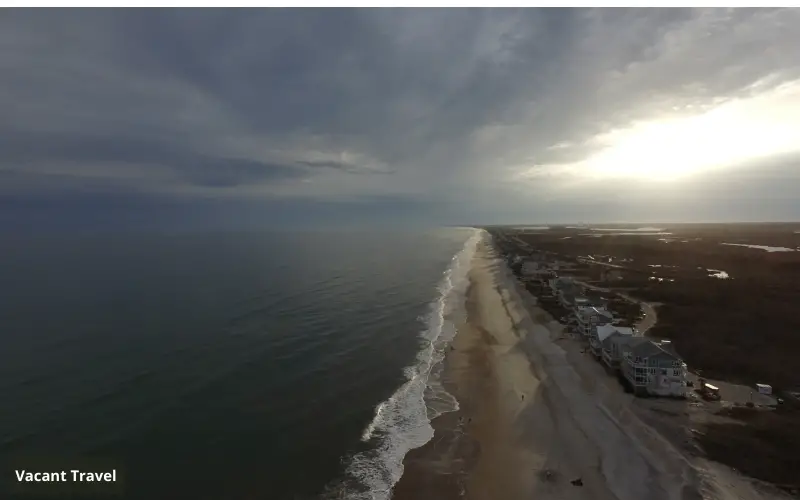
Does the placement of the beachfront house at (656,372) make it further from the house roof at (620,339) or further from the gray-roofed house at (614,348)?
the gray-roofed house at (614,348)

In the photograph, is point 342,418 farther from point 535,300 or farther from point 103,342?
point 535,300

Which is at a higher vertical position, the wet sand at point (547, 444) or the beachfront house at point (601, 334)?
the beachfront house at point (601, 334)

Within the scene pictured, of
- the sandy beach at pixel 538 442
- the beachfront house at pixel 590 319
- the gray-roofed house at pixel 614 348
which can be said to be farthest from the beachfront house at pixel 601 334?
the beachfront house at pixel 590 319

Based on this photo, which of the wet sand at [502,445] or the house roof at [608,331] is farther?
the house roof at [608,331]

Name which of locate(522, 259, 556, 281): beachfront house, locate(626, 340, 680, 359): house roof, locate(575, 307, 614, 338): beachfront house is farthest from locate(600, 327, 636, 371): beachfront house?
locate(522, 259, 556, 281): beachfront house

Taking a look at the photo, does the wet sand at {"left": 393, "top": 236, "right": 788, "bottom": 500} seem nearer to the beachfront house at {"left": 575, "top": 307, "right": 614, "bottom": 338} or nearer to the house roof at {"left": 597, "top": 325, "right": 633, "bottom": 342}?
the house roof at {"left": 597, "top": 325, "right": 633, "bottom": 342}

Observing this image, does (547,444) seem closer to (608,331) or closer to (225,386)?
(608,331)
